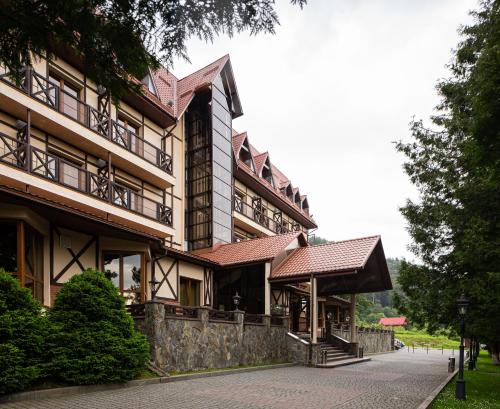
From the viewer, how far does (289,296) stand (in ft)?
85.8

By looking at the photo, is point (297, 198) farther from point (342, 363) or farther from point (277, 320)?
point (342, 363)

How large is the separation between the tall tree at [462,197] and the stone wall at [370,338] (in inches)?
309

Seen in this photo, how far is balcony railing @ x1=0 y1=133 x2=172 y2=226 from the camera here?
13773 millimetres

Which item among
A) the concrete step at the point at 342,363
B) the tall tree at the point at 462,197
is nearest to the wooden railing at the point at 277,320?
the concrete step at the point at 342,363

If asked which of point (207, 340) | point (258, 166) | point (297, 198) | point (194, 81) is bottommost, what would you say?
point (207, 340)

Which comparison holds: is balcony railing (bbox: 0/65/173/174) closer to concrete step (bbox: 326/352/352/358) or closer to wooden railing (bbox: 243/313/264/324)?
wooden railing (bbox: 243/313/264/324)

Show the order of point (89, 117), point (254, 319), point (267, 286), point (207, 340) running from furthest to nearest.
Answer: point (267, 286) → point (254, 319) → point (89, 117) → point (207, 340)

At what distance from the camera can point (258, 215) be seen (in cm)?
3072

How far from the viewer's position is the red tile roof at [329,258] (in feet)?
64.0

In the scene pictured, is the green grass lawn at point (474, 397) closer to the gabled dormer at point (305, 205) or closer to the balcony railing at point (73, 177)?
the balcony railing at point (73, 177)

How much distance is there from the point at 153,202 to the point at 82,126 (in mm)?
4711

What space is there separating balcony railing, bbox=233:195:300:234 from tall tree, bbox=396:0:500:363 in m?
11.3

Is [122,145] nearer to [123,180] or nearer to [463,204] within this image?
[123,180]

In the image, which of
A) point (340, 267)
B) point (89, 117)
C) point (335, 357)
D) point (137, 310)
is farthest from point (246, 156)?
point (137, 310)
